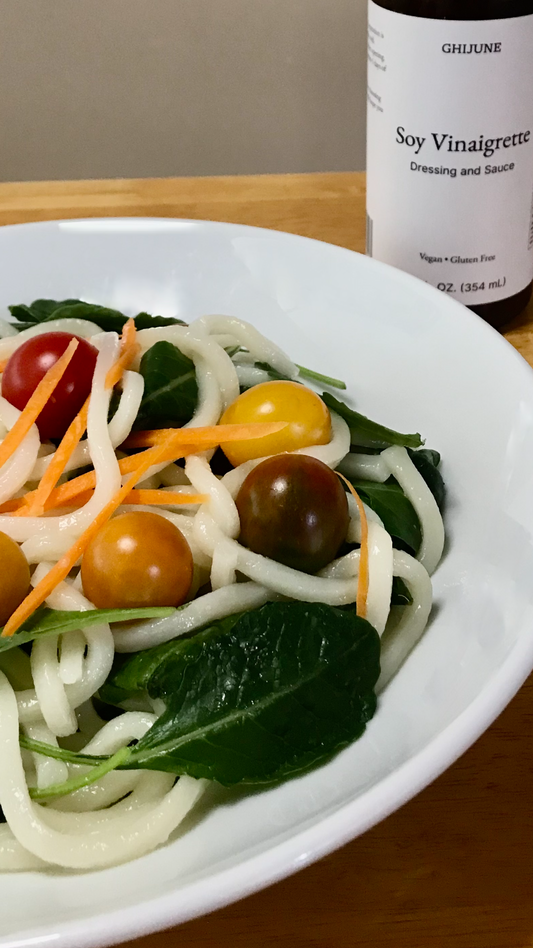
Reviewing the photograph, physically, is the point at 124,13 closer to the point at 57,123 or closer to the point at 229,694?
the point at 57,123

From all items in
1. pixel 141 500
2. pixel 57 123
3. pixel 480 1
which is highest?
pixel 480 1

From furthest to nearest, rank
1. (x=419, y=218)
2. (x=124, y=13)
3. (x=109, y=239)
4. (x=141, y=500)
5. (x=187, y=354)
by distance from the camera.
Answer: (x=124, y=13) < (x=109, y=239) < (x=419, y=218) < (x=187, y=354) < (x=141, y=500)

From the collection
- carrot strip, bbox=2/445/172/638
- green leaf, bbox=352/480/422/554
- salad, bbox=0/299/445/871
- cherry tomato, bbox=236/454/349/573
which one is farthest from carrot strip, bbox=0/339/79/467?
green leaf, bbox=352/480/422/554

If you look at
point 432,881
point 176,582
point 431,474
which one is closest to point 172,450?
point 176,582

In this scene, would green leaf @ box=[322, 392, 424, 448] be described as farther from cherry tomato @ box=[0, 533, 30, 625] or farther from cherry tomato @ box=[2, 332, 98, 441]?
cherry tomato @ box=[0, 533, 30, 625]

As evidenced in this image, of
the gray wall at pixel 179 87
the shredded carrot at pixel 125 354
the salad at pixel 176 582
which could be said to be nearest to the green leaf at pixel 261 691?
the salad at pixel 176 582

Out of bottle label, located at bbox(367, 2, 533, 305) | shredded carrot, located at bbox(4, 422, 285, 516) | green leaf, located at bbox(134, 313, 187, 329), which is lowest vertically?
green leaf, located at bbox(134, 313, 187, 329)

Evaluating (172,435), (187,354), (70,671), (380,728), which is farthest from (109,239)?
(380,728)
